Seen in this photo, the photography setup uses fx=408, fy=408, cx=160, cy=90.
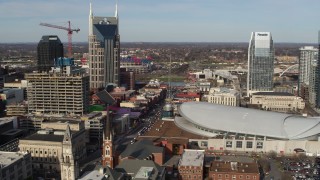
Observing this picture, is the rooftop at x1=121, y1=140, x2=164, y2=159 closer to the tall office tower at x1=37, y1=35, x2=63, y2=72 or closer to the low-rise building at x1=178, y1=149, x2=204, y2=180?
the low-rise building at x1=178, y1=149, x2=204, y2=180

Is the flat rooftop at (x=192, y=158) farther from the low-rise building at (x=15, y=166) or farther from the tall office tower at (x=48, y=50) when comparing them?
the tall office tower at (x=48, y=50)

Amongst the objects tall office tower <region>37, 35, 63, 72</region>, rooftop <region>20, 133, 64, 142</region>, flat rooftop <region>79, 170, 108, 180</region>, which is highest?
tall office tower <region>37, 35, 63, 72</region>

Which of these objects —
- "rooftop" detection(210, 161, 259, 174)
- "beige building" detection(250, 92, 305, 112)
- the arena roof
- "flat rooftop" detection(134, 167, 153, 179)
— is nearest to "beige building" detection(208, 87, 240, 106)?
"beige building" detection(250, 92, 305, 112)

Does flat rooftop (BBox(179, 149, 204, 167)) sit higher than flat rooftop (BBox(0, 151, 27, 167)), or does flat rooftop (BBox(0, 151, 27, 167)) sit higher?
flat rooftop (BBox(0, 151, 27, 167))

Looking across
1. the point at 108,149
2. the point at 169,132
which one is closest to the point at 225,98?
the point at 169,132

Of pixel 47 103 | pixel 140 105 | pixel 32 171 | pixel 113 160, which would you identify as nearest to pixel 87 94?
pixel 47 103

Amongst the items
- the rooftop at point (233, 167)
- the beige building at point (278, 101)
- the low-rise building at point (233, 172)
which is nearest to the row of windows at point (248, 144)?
the rooftop at point (233, 167)

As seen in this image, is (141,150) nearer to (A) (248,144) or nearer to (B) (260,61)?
(A) (248,144)
